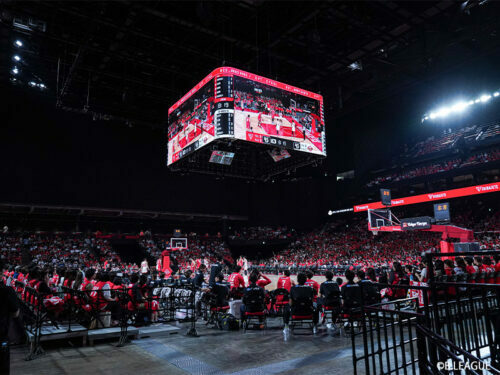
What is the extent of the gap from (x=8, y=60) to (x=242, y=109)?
55.4ft

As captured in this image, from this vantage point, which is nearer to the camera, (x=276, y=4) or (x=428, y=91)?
(x=276, y=4)

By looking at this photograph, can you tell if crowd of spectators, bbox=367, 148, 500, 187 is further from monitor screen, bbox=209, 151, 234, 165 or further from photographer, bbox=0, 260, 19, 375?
photographer, bbox=0, 260, 19, 375

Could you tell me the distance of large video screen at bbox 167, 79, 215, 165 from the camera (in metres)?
9.93

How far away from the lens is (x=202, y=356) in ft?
19.2

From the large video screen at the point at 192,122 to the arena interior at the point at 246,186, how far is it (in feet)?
0.28

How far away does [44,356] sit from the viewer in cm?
604

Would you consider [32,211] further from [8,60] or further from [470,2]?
[470,2]

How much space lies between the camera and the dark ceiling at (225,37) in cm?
1154

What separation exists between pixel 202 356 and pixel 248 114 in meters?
6.49

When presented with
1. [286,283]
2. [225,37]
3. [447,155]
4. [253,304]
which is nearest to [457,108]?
[447,155]

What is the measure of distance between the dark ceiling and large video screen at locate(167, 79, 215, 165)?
67.2 inches

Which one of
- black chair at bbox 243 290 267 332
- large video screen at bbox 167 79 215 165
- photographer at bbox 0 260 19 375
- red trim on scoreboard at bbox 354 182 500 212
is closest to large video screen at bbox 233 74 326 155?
large video screen at bbox 167 79 215 165

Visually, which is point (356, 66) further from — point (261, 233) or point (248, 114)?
point (261, 233)

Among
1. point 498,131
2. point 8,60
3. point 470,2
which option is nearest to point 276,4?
point 470,2
